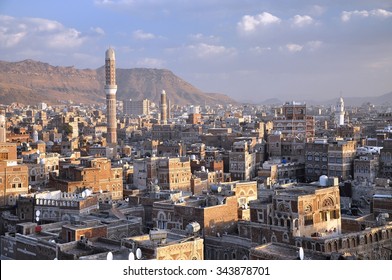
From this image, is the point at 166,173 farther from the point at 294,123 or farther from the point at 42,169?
the point at 294,123

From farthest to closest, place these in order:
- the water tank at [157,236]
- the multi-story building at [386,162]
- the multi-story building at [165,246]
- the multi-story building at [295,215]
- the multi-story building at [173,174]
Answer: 1. the multi-story building at [386,162]
2. the multi-story building at [173,174]
3. the multi-story building at [295,215]
4. the water tank at [157,236]
5. the multi-story building at [165,246]

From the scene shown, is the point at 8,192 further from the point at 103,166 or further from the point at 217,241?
the point at 217,241

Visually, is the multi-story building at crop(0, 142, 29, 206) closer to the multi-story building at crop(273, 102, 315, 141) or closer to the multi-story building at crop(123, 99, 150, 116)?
the multi-story building at crop(273, 102, 315, 141)

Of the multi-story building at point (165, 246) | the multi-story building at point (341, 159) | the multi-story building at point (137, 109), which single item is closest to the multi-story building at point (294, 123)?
the multi-story building at point (341, 159)

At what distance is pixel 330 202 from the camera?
13.8 m

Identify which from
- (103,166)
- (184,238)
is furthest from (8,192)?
(184,238)

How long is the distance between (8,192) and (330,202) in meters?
A: 10.4

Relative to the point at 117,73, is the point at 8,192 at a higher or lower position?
lower

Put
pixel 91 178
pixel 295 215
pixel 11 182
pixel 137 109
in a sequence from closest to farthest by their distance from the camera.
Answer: pixel 295 215 → pixel 11 182 → pixel 91 178 → pixel 137 109

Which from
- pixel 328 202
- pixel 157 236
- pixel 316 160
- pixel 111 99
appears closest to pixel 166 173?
pixel 316 160

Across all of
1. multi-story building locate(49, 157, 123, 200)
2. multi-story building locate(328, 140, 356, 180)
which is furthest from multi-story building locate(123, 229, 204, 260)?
multi-story building locate(328, 140, 356, 180)

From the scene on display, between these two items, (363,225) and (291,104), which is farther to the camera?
(291,104)

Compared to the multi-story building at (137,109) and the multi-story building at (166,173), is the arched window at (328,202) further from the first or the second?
the multi-story building at (137,109)

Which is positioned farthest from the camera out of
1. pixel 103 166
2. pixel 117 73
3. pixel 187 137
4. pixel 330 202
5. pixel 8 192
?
pixel 187 137
